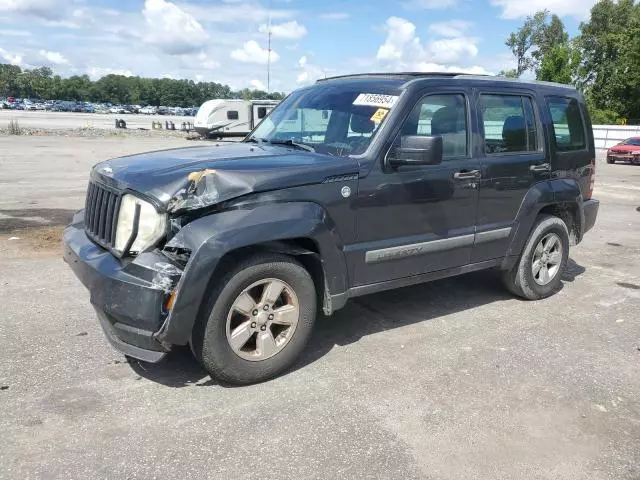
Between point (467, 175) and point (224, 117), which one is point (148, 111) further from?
point (467, 175)

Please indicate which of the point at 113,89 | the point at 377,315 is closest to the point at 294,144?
the point at 377,315

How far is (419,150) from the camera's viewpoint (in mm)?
3850

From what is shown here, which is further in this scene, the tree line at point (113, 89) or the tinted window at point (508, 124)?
the tree line at point (113, 89)

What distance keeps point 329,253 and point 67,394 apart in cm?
186

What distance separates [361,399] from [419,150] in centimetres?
171

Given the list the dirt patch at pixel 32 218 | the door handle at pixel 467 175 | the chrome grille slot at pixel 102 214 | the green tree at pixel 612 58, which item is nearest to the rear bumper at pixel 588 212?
the door handle at pixel 467 175

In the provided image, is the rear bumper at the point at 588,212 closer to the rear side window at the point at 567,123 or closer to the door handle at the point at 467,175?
the rear side window at the point at 567,123

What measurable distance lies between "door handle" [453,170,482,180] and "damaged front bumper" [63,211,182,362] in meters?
2.41

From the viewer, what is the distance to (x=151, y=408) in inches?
130

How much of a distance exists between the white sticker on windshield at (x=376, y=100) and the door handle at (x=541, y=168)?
167 centimetres

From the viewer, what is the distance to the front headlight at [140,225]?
3318 mm

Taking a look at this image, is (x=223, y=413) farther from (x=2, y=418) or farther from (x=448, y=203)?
(x=448, y=203)

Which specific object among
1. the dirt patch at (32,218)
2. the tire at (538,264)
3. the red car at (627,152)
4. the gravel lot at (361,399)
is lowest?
the gravel lot at (361,399)

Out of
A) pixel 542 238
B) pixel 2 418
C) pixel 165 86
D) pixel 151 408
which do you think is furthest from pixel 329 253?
pixel 165 86
